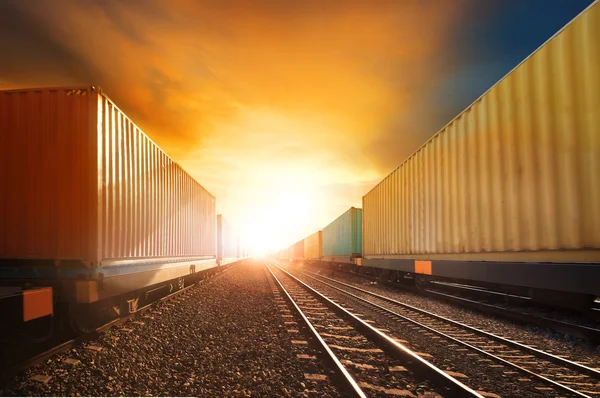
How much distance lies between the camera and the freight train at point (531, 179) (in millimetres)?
5445

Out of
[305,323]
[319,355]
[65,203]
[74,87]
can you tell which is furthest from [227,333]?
[74,87]

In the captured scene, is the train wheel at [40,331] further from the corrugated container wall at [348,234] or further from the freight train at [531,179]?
the corrugated container wall at [348,234]

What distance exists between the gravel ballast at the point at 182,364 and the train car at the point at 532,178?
3.90 metres

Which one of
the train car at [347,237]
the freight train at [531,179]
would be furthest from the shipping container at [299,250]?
the freight train at [531,179]

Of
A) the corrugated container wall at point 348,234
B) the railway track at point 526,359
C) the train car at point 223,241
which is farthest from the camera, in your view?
the train car at point 223,241

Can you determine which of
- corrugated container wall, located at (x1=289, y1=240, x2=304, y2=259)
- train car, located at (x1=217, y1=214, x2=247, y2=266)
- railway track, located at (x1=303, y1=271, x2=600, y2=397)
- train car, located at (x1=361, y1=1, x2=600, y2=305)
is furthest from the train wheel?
corrugated container wall, located at (x1=289, y1=240, x2=304, y2=259)

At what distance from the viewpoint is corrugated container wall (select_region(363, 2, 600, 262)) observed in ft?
17.8

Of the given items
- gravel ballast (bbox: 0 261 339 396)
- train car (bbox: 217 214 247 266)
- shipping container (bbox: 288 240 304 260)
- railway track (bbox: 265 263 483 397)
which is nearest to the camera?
railway track (bbox: 265 263 483 397)

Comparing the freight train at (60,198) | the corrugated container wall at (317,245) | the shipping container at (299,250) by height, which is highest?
the freight train at (60,198)

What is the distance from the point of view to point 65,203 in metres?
6.18

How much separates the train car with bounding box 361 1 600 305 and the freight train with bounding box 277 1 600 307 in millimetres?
16

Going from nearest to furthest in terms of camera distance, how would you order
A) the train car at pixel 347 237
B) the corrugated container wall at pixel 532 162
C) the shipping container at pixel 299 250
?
the corrugated container wall at pixel 532 162 → the train car at pixel 347 237 → the shipping container at pixel 299 250

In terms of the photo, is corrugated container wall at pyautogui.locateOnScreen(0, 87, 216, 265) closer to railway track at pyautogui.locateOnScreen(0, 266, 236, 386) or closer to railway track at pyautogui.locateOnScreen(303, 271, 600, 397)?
railway track at pyautogui.locateOnScreen(0, 266, 236, 386)

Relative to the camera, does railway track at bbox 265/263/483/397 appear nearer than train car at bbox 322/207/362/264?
Yes
